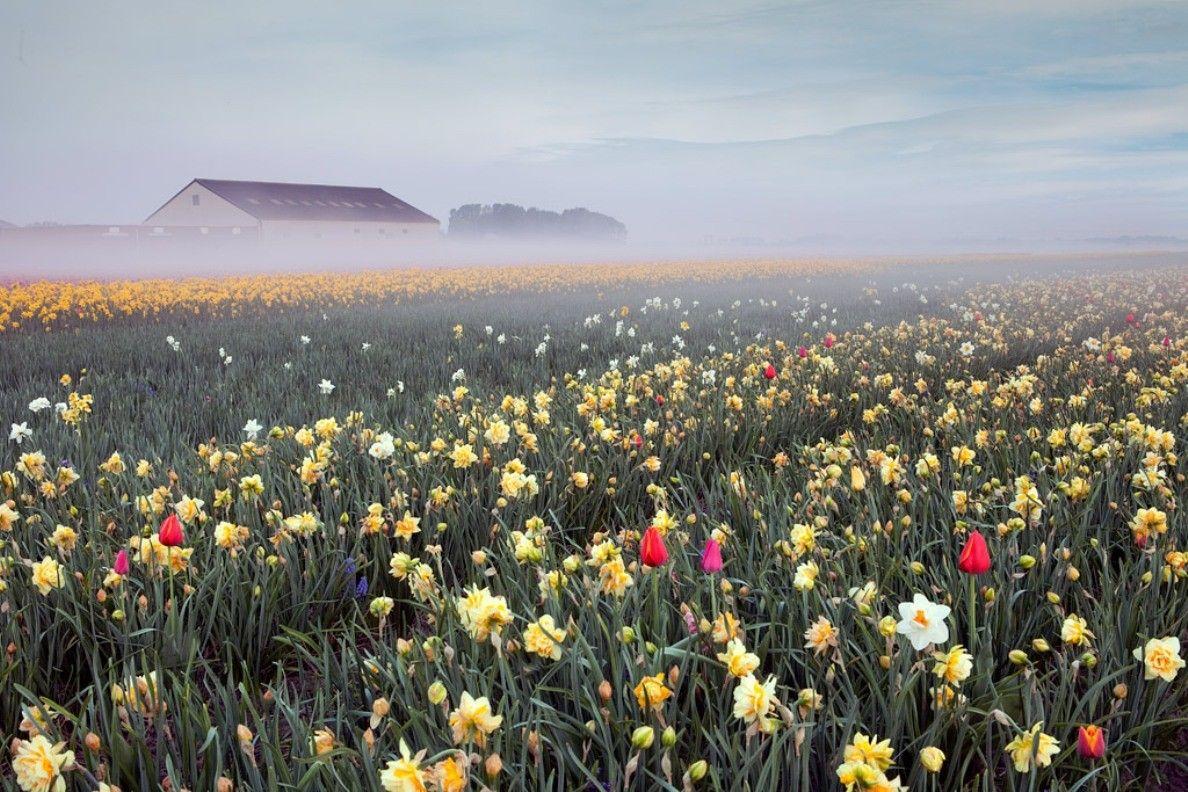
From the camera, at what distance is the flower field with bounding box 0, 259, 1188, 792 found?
5.65ft

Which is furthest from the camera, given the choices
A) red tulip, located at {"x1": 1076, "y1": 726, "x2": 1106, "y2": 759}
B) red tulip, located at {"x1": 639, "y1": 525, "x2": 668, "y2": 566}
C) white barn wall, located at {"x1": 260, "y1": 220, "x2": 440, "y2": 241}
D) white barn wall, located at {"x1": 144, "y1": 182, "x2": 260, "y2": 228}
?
white barn wall, located at {"x1": 144, "y1": 182, "x2": 260, "y2": 228}

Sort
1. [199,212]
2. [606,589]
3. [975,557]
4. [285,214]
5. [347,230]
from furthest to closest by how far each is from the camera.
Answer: [347,230], [199,212], [285,214], [606,589], [975,557]

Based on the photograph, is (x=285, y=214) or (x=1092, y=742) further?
(x=285, y=214)

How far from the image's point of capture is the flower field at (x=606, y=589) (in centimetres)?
172

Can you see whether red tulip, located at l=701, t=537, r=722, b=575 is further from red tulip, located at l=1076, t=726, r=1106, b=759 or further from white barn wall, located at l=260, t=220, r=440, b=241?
white barn wall, located at l=260, t=220, r=440, b=241

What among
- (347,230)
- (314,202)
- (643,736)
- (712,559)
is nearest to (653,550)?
(712,559)

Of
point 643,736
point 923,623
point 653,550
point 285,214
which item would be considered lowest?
point 643,736

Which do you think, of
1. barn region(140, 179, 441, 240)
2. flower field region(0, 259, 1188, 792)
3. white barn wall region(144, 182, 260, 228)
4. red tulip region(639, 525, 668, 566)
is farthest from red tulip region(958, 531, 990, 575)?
white barn wall region(144, 182, 260, 228)

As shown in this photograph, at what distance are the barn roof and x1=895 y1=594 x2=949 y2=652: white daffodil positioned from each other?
216 ft

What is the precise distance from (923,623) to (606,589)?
82 centimetres

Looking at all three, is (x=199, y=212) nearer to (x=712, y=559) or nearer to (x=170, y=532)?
(x=170, y=532)

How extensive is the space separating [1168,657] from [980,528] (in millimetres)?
1280

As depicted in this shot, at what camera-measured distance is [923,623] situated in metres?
1.60

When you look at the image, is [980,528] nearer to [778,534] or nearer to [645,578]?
[778,534]
